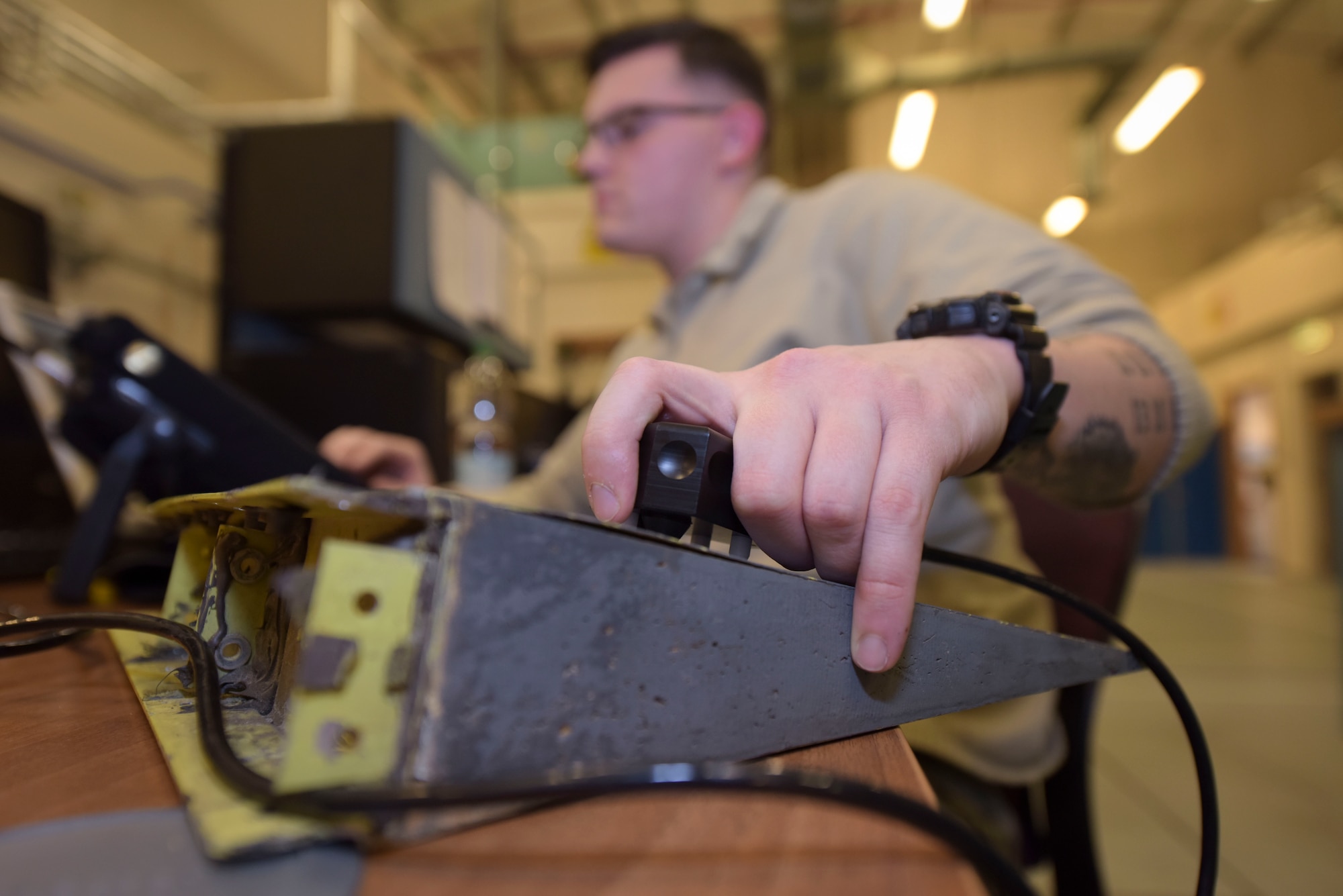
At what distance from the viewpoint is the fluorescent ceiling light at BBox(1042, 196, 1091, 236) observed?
15.6 ft

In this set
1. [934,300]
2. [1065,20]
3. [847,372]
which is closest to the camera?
[847,372]

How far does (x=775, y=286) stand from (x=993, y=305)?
42cm

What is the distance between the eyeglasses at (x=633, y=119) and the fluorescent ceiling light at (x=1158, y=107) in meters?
3.19

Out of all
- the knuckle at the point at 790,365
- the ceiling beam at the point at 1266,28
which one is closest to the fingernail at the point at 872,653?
the knuckle at the point at 790,365

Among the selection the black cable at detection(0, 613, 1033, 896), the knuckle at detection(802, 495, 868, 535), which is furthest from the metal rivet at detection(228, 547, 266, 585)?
the knuckle at detection(802, 495, 868, 535)

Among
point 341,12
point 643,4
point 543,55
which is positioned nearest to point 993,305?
point 341,12

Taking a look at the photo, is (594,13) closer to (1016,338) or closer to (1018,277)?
(1018,277)

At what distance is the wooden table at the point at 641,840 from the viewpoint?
0.18 metres

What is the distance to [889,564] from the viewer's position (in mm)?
260

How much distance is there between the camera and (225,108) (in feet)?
4.55

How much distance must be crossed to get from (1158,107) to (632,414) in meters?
4.17

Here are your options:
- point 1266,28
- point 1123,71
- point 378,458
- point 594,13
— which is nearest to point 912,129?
point 1123,71

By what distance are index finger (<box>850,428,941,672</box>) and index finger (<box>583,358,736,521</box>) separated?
0.07m

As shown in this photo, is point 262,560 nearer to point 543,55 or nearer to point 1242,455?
point 543,55
